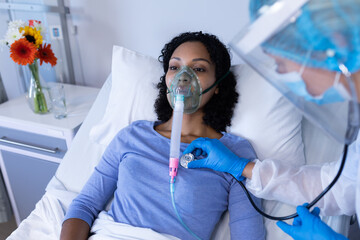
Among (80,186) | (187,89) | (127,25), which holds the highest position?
(127,25)

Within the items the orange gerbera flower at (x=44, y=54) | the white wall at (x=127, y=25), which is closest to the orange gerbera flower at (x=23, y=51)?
the orange gerbera flower at (x=44, y=54)

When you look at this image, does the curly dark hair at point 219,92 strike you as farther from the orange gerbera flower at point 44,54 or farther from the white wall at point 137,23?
the orange gerbera flower at point 44,54

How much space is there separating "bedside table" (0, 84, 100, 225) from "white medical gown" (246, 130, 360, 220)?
1107 mm

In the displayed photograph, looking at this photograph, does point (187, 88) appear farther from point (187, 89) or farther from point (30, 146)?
point (30, 146)

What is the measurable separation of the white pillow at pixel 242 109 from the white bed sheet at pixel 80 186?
0.09 m

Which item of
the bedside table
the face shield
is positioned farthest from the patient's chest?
the bedside table

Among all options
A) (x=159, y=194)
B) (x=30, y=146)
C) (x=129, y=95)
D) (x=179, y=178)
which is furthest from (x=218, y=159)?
(x=30, y=146)

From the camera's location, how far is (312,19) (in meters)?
0.46

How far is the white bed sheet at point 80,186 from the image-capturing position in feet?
3.50

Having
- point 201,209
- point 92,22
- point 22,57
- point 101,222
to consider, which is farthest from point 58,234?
point 92,22

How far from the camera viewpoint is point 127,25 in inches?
73.9

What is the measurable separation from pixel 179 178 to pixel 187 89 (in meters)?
0.35

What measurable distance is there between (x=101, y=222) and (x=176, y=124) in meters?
0.50

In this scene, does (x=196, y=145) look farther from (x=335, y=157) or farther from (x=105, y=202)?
(x=335, y=157)
